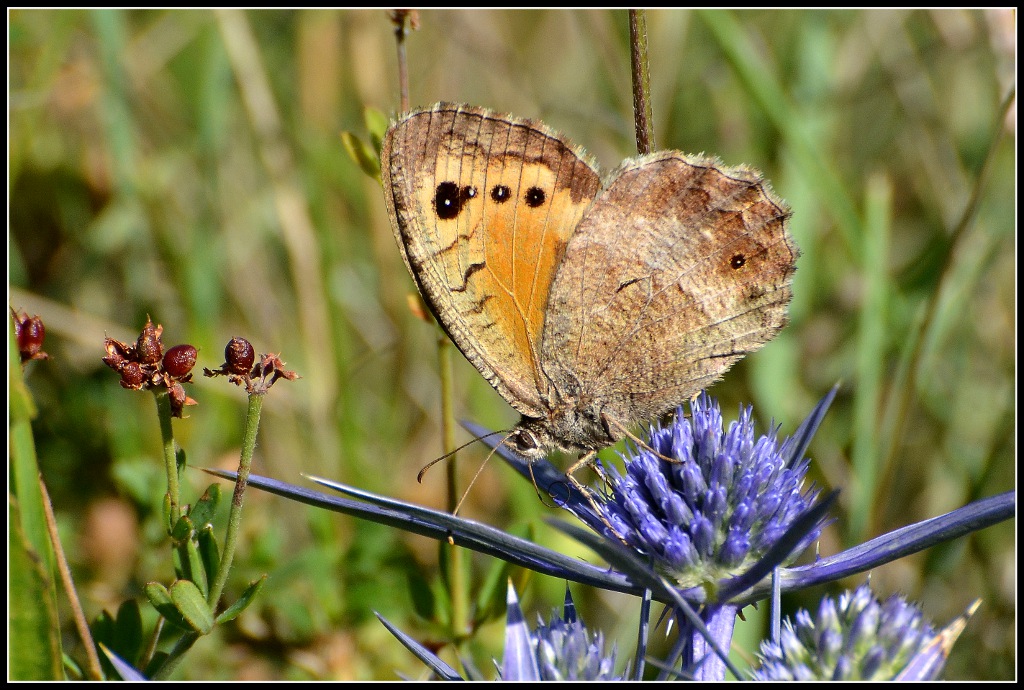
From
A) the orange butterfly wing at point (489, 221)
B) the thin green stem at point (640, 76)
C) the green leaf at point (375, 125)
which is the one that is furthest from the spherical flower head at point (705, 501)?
the green leaf at point (375, 125)

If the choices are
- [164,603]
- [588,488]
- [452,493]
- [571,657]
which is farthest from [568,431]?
[164,603]

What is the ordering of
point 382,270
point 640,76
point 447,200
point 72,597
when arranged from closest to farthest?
→ point 72,597
point 640,76
point 447,200
point 382,270

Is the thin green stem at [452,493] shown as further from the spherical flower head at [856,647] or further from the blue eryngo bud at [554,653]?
the spherical flower head at [856,647]

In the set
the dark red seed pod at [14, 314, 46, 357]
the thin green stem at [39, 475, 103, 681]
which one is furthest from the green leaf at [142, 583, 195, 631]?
the dark red seed pod at [14, 314, 46, 357]

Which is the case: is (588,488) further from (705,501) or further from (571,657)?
(571,657)

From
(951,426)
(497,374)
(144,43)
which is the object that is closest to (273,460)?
(497,374)

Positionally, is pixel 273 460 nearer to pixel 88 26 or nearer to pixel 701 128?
pixel 88 26
